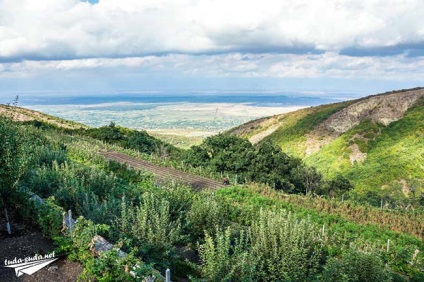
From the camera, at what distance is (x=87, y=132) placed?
60.0 meters

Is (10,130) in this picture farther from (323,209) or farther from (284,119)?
(284,119)

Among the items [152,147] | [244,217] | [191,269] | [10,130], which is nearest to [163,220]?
[191,269]

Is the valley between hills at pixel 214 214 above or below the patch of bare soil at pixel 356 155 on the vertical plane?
above

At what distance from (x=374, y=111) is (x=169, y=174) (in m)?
57.8

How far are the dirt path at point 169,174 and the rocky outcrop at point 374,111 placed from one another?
47623mm

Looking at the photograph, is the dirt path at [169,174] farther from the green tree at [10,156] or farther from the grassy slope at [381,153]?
the grassy slope at [381,153]

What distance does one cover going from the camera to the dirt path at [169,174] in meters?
27.2

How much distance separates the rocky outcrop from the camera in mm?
69500

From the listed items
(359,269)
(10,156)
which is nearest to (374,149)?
(359,269)

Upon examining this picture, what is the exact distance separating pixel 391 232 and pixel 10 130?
16.7 metres

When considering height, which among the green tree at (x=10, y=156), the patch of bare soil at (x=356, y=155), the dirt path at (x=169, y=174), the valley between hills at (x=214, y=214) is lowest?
the patch of bare soil at (x=356, y=155)

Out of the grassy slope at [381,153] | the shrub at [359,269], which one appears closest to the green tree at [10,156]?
the shrub at [359,269]

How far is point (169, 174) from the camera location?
92.3 feet

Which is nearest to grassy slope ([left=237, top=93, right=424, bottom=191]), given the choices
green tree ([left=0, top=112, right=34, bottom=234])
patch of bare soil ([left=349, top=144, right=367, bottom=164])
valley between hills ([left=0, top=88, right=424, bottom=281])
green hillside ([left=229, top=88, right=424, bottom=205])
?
green hillside ([left=229, top=88, right=424, bottom=205])
